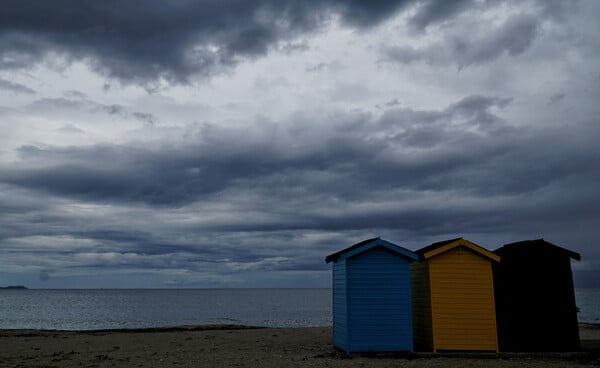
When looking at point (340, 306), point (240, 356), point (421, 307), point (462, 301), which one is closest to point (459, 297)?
point (462, 301)

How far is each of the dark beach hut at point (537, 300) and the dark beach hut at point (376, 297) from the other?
169 inches

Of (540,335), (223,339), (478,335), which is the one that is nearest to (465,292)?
(478,335)

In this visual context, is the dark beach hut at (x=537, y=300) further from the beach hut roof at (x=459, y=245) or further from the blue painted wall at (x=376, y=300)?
the blue painted wall at (x=376, y=300)

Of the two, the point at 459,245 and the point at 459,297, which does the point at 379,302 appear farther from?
the point at 459,245

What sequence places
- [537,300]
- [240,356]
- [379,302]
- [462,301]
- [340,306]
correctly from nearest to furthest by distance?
1. [379,302]
2. [240,356]
3. [462,301]
4. [340,306]
5. [537,300]

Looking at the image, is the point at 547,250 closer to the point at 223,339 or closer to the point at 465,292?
the point at 465,292

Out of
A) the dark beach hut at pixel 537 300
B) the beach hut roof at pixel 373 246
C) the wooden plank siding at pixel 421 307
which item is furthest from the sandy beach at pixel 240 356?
the beach hut roof at pixel 373 246

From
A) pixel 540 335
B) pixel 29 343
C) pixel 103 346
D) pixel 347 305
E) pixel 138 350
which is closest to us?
pixel 347 305

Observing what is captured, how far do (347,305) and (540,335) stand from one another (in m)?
7.46

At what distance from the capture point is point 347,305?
17859mm

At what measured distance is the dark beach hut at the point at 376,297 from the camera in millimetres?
17812

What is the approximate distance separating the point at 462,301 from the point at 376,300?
3175mm

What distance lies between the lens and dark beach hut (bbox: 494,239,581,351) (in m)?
19.2

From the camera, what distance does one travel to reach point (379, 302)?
1797 centimetres
